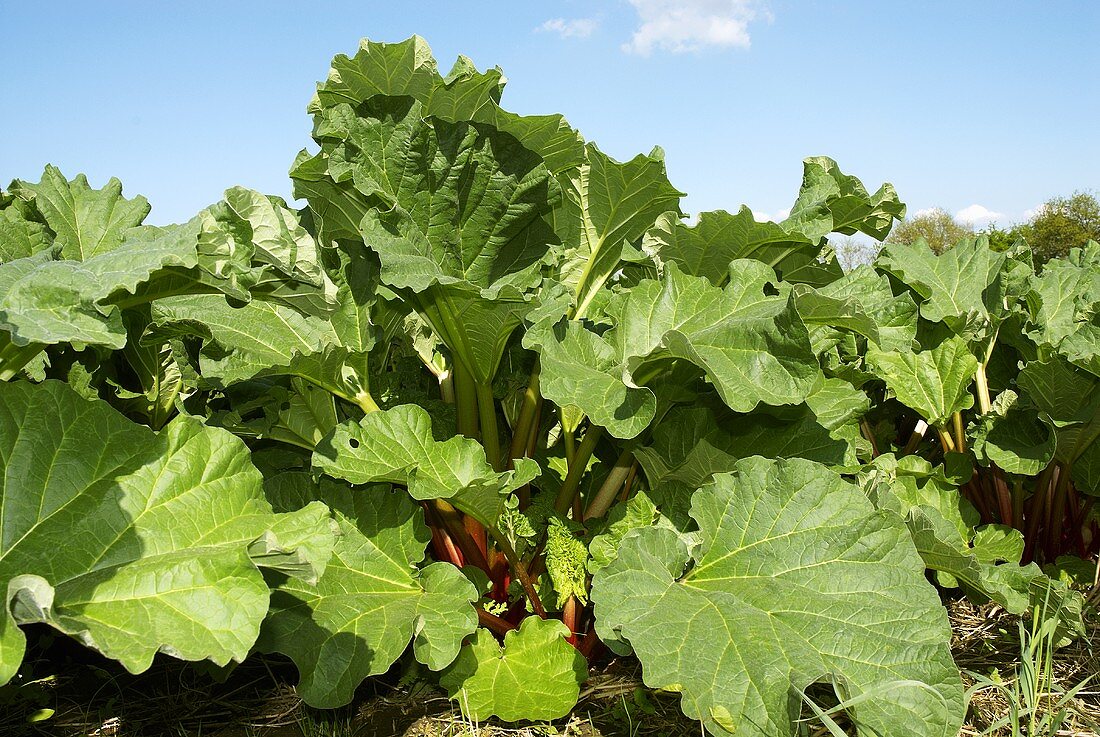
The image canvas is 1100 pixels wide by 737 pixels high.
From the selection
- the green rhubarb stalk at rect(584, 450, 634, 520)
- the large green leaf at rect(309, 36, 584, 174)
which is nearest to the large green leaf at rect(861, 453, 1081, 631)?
the green rhubarb stalk at rect(584, 450, 634, 520)

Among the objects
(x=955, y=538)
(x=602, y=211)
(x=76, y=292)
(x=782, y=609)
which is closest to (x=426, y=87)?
(x=602, y=211)

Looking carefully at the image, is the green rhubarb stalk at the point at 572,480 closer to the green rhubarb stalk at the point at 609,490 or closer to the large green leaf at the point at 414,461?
the green rhubarb stalk at the point at 609,490

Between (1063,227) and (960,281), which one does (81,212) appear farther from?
(1063,227)

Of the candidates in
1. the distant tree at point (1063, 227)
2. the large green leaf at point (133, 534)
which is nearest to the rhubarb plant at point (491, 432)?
the large green leaf at point (133, 534)

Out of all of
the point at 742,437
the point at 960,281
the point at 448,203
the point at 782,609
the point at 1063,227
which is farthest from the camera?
the point at 1063,227

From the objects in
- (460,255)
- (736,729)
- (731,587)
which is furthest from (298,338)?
(736,729)

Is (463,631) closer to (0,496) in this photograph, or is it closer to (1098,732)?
(0,496)

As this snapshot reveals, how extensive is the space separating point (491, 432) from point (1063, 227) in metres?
29.9

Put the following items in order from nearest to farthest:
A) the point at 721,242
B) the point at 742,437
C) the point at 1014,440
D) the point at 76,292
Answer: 1. the point at 76,292
2. the point at 742,437
3. the point at 721,242
4. the point at 1014,440

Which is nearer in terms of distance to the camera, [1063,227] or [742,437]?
[742,437]

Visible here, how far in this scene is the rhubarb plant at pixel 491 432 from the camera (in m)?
1.37

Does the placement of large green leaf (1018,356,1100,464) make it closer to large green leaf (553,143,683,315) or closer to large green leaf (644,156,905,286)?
large green leaf (644,156,905,286)

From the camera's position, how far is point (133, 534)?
1.38 metres

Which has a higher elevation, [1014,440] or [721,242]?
[721,242]
